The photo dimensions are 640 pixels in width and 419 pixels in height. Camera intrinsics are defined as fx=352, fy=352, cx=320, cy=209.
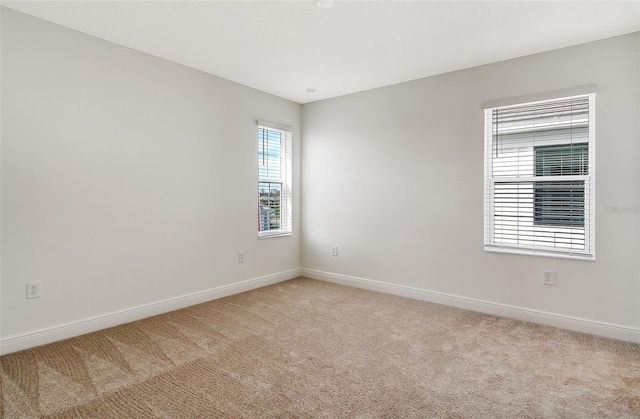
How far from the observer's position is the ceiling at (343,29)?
2488 mm

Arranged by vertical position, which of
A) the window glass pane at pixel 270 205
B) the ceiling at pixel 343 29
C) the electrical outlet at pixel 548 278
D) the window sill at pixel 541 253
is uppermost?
the ceiling at pixel 343 29

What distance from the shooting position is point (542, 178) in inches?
128

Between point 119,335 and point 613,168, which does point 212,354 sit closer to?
point 119,335

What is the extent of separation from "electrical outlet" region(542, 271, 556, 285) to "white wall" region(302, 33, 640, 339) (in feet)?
0.15

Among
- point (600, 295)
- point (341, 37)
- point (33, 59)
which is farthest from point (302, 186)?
point (600, 295)

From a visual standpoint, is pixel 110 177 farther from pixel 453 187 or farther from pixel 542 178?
pixel 542 178

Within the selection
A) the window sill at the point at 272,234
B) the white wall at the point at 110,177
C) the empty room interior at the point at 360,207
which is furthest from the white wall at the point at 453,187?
the white wall at the point at 110,177

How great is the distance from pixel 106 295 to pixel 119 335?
0.39 m

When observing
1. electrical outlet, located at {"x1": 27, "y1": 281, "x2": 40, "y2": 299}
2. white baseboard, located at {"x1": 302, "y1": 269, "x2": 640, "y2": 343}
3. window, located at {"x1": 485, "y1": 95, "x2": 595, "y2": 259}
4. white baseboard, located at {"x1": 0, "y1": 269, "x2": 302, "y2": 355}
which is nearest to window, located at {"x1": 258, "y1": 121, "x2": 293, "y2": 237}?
white baseboard, located at {"x1": 0, "y1": 269, "x2": 302, "y2": 355}

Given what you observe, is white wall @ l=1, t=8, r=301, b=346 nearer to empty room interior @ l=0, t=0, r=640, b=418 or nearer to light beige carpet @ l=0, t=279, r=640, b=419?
empty room interior @ l=0, t=0, r=640, b=418

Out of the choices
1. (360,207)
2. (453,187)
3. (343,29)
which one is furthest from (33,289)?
(453,187)

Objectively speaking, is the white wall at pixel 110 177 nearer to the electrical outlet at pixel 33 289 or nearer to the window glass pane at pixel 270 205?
the electrical outlet at pixel 33 289

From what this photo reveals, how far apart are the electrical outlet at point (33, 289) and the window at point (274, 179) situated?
2.31 m

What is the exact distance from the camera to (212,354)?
259 centimetres
